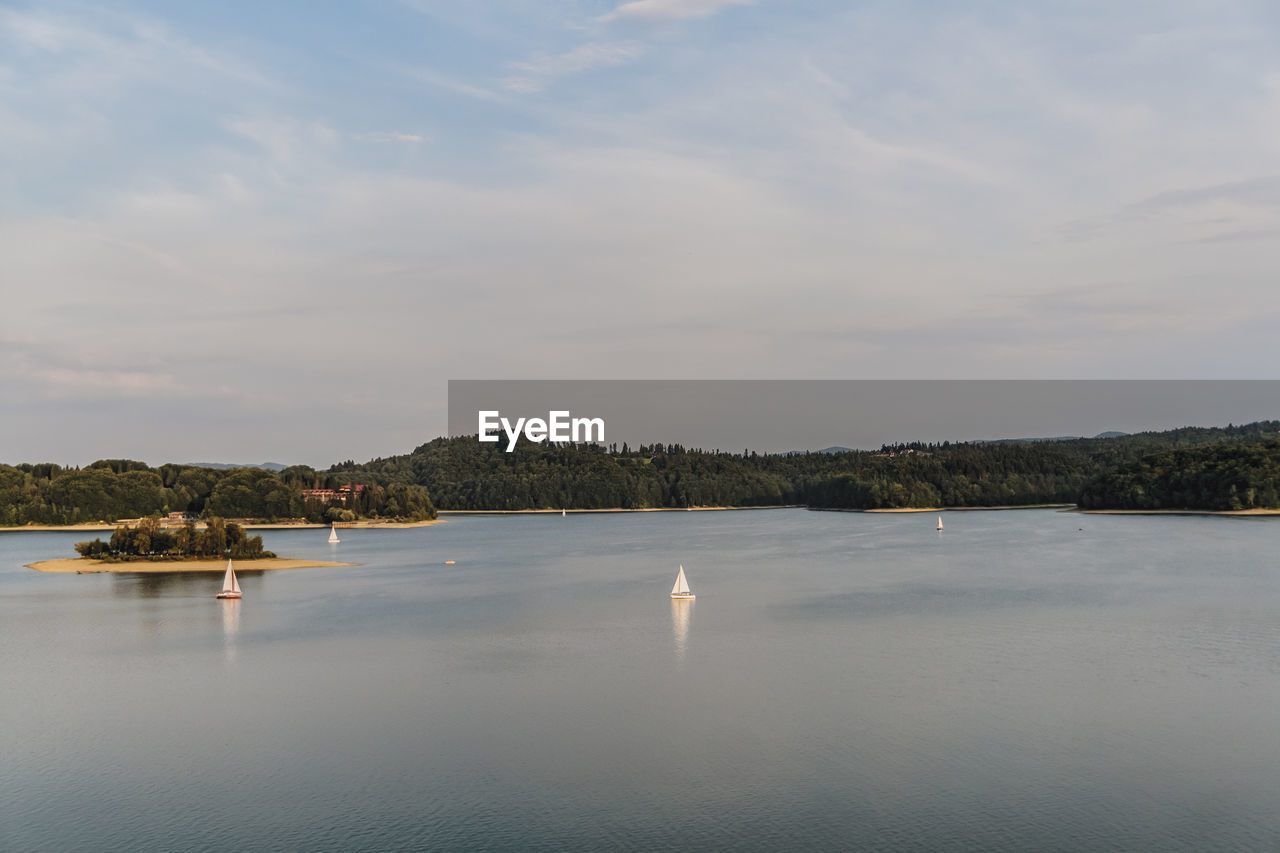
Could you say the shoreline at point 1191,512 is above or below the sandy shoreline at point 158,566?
below

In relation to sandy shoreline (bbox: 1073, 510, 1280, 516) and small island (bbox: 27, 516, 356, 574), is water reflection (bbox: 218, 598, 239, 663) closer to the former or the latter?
small island (bbox: 27, 516, 356, 574)

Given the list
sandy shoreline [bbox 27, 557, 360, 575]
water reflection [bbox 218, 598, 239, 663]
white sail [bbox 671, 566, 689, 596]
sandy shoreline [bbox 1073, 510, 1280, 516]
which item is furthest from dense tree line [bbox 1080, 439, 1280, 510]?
water reflection [bbox 218, 598, 239, 663]

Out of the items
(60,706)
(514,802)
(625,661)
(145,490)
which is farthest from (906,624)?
(145,490)

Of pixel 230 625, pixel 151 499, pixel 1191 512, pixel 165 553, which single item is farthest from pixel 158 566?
pixel 1191 512

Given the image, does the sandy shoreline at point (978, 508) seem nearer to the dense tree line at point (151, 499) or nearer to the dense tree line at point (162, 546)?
the dense tree line at point (151, 499)

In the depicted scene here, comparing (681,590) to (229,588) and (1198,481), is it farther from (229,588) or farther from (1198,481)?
(1198,481)

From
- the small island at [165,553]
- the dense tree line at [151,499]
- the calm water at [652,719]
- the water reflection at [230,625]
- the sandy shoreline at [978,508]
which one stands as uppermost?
the dense tree line at [151,499]

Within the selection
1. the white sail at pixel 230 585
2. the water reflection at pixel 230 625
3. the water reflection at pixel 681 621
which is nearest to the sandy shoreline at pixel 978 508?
the water reflection at pixel 681 621
